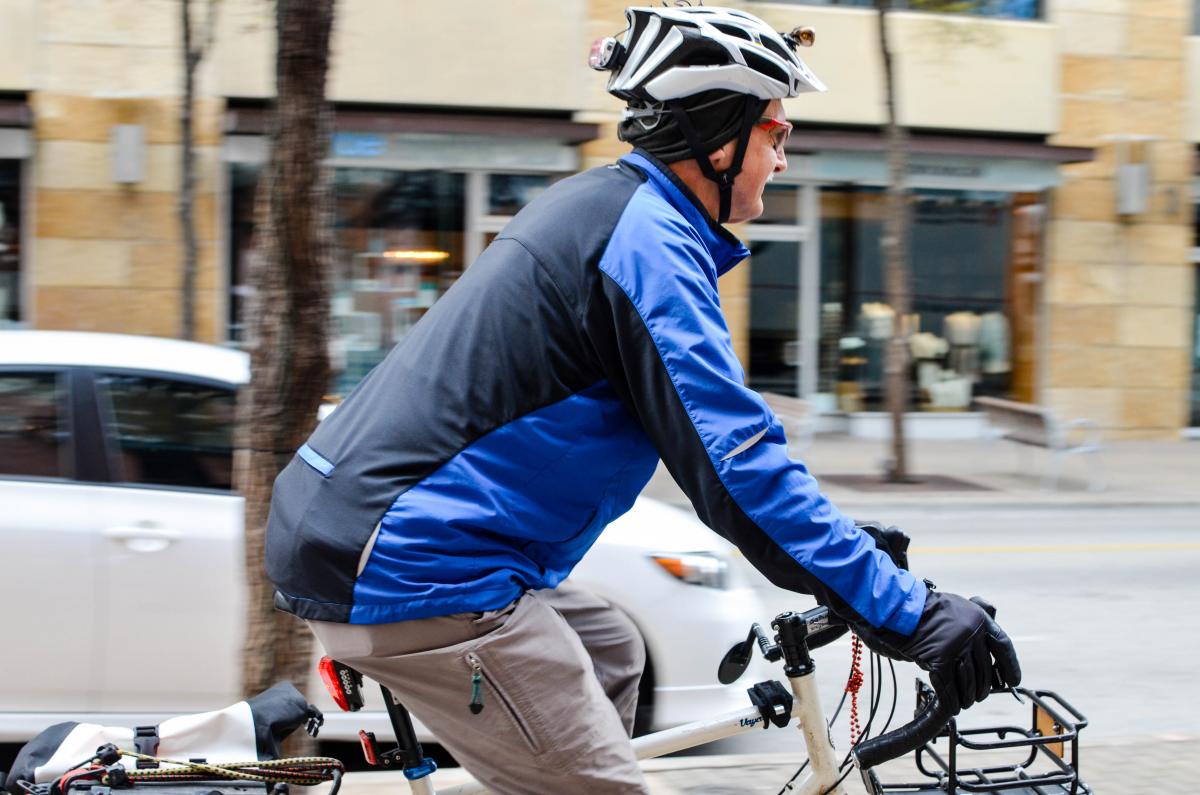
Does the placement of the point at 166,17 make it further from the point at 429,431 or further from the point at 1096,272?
the point at 429,431

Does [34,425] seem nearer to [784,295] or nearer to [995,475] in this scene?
[995,475]

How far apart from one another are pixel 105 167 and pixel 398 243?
132 inches

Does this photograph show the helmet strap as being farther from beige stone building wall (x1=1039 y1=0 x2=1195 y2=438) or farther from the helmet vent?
beige stone building wall (x1=1039 y1=0 x2=1195 y2=438)

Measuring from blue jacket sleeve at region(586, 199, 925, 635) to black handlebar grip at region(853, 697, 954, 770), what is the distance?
18 cm

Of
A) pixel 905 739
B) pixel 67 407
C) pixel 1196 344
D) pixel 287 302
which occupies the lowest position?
pixel 905 739

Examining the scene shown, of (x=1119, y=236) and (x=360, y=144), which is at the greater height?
(x=360, y=144)

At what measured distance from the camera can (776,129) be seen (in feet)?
7.66

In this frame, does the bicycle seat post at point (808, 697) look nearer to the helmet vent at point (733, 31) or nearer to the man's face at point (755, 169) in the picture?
the man's face at point (755, 169)

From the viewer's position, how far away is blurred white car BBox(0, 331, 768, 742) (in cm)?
462

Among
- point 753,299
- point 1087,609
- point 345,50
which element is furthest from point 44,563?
point 753,299

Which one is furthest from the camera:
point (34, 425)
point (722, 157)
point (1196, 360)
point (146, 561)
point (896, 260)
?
point (1196, 360)

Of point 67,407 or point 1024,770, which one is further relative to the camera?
point 67,407

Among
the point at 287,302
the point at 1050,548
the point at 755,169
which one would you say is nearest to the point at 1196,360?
the point at 1050,548

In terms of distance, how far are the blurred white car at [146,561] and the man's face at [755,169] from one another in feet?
8.37
